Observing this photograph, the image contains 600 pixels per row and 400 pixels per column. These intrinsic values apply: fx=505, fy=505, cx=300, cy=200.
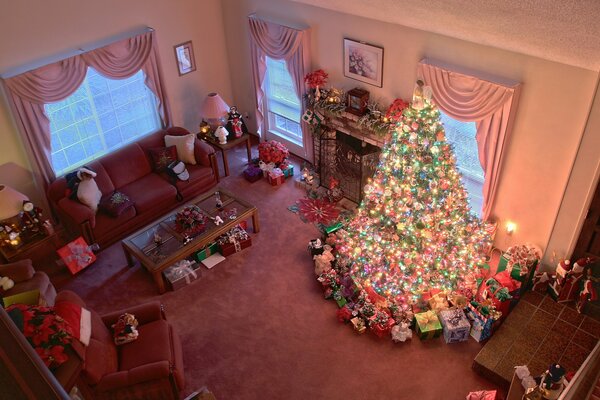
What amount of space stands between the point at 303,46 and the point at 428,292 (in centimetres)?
371

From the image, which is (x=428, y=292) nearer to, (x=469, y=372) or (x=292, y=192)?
(x=469, y=372)

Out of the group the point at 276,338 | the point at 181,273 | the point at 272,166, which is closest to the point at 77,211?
the point at 181,273

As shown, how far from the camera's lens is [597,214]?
5227 millimetres

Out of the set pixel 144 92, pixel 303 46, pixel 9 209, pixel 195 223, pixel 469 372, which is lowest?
pixel 469 372

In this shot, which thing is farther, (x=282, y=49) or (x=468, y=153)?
(x=282, y=49)

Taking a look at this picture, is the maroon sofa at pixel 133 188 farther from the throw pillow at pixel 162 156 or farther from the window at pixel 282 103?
the window at pixel 282 103

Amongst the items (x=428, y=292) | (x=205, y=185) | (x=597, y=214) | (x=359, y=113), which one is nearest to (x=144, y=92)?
(x=205, y=185)

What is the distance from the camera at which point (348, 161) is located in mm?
Result: 7266

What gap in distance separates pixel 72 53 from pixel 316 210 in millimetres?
3870

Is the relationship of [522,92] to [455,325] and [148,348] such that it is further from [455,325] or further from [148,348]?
[148,348]

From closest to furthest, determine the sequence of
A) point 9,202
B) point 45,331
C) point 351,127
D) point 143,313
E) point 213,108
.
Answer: point 45,331 < point 143,313 < point 9,202 < point 351,127 < point 213,108

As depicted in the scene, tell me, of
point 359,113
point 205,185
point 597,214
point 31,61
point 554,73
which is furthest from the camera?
point 205,185

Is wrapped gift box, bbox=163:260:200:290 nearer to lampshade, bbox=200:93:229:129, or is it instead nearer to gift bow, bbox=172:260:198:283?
gift bow, bbox=172:260:198:283

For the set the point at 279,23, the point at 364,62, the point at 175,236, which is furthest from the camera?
the point at 279,23
